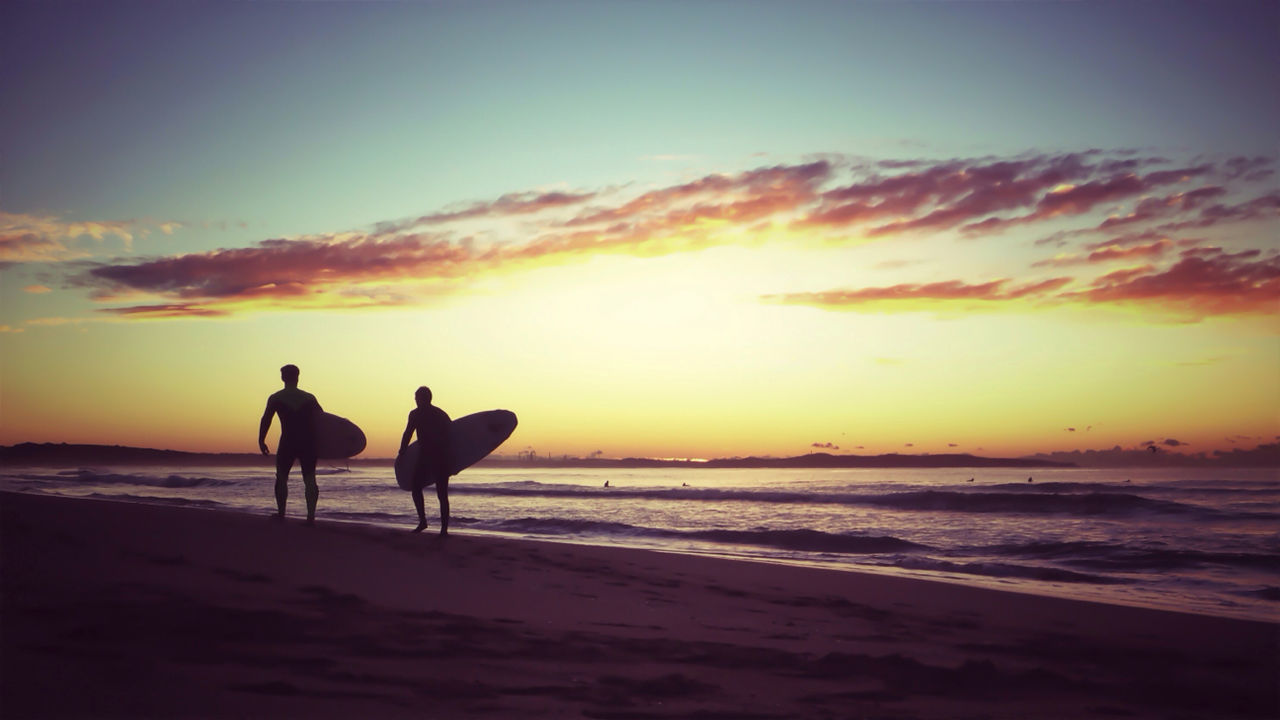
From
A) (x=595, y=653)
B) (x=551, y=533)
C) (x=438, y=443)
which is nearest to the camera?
(x=595, y=653)

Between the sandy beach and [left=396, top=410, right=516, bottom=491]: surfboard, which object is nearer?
the sandy beach

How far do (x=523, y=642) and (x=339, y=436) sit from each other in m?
8.24

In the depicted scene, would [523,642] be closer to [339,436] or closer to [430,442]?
[430,442]

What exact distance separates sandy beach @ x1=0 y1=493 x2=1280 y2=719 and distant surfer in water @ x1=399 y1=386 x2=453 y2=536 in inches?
81.1

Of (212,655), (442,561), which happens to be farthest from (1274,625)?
(212,655)

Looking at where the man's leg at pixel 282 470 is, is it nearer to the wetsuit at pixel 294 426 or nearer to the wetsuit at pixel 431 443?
the wetsuit at pixel 294 426

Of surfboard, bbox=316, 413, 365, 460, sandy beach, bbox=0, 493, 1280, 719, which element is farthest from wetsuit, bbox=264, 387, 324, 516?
surfboard, bbox=316, 413, 365, 460

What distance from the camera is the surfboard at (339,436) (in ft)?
37.7

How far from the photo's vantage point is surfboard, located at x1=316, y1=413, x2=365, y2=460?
11.5 metres

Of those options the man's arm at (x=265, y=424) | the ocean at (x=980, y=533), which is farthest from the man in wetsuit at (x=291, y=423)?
the ocean at (x=980, y=533)

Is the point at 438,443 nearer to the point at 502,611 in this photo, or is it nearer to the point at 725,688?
the point at 502,611

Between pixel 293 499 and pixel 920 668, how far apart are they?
78.6ft

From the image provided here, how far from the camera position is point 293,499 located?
2439 centimetres

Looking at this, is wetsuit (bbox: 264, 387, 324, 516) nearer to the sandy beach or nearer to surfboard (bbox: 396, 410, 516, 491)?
the sandy beach
